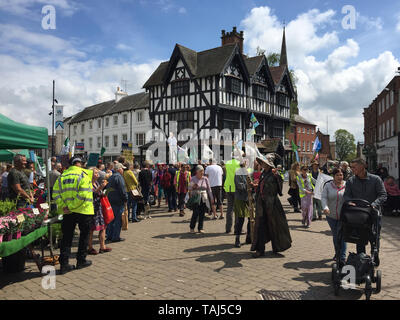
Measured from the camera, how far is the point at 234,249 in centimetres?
667

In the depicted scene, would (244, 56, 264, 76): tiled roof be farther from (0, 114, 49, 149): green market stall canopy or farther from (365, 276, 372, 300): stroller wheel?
(365, 276, 372, 300): stroller wheel

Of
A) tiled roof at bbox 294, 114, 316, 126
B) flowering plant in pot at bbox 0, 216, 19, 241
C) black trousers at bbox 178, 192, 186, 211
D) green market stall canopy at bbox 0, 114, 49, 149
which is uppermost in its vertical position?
tiled roof at bbox 294, 114, 316, 126

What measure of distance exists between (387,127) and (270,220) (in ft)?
116

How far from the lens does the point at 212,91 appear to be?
2688 centimetres

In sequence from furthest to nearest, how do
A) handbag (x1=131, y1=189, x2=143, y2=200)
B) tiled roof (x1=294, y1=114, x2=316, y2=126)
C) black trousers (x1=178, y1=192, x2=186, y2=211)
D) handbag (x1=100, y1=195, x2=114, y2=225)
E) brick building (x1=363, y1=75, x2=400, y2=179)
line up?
tiled roof (x1=294, y1=114, x2=316, y2=126) < brick building (x1=363, y1=75, x2=400, y2=179) < black trousers (x1=178, y1=192, x2=186, y2=211) < handbag (x1=131, y1=189, x2=143, y2=200) < handbag (x1=100, y1=195, x2=114, y2=225)

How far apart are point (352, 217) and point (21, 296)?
4.54 meters

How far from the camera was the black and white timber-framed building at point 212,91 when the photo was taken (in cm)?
2703

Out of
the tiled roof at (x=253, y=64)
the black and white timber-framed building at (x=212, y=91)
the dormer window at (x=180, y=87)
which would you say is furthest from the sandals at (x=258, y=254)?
the tiled roof at (x=253, y=64)

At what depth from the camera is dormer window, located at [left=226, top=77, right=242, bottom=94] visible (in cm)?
2756

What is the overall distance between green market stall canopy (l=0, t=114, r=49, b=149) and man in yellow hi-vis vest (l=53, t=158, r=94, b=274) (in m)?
0.88

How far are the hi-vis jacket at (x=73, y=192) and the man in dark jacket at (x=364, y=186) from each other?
165 inches

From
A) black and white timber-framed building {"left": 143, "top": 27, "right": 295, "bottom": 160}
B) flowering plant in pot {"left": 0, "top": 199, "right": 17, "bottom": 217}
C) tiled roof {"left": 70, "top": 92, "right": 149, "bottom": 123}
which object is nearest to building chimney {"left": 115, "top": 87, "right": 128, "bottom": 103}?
tiled roof {"left": 70, "top": 92, "right": 149, "bottom": 123}
